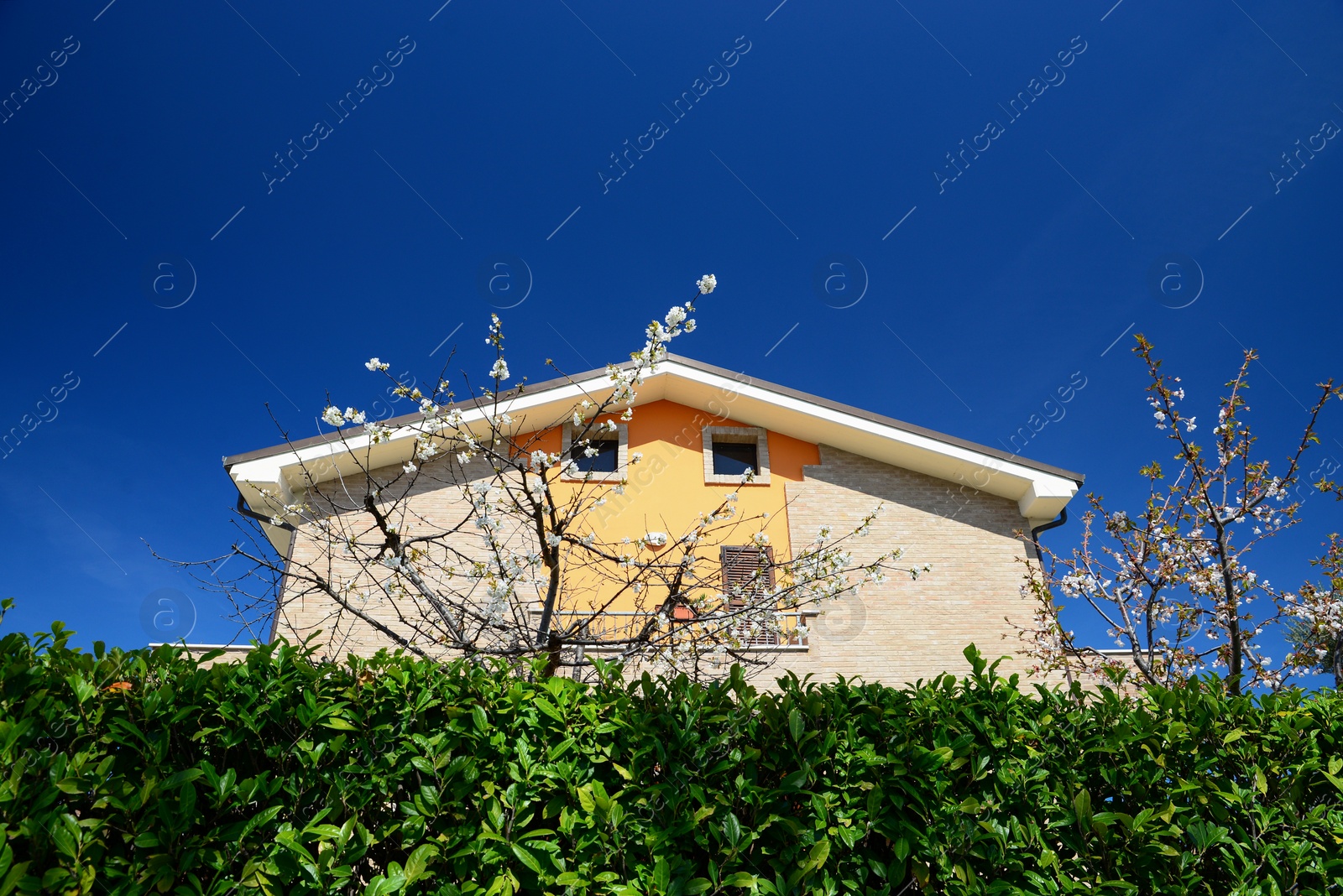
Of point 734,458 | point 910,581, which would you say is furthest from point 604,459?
point 910,581

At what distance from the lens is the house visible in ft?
33.8

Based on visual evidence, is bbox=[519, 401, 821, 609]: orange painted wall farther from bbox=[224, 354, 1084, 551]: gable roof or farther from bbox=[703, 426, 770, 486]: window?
bbox=[224, 354, 1084, 551]: gable roof

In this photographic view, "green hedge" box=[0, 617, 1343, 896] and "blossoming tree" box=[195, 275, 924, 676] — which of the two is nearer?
"green hedge" box=[0, 617, 1343, 896]

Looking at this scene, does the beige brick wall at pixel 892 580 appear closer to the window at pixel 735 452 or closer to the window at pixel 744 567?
the window at pixel 744 567

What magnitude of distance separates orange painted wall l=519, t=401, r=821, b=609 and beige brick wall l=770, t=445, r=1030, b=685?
335 millimetres

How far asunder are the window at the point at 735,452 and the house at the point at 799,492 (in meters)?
0.03

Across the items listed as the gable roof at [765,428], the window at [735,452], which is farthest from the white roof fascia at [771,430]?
the window at [735,452]

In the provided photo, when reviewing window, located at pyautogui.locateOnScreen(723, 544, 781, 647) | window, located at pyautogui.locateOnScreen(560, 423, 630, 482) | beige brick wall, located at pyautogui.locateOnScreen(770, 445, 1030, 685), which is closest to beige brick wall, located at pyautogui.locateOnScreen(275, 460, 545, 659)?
window, located at pyautogui.locateOnScreen(560, 423, 630, 482)

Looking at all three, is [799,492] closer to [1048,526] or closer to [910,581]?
[910,581]

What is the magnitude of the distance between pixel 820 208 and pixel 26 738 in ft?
30.7

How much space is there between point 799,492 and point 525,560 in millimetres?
7449

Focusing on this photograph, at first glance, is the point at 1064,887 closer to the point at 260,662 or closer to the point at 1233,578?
the point at 260,662

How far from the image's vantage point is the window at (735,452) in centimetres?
1216

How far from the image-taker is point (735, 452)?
1266 centimetres
